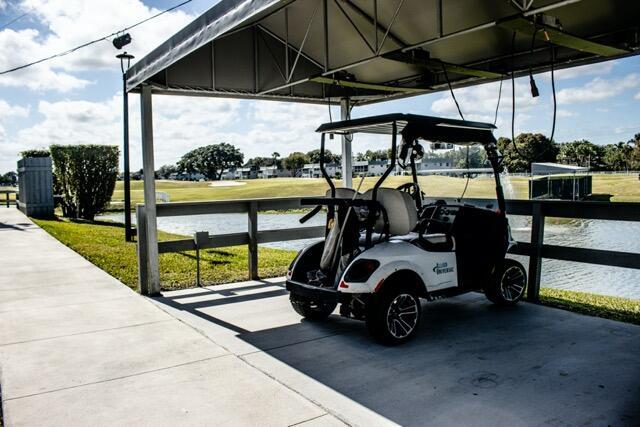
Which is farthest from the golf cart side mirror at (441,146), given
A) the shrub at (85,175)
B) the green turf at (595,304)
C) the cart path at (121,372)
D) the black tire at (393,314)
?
the shrub at (85,175)

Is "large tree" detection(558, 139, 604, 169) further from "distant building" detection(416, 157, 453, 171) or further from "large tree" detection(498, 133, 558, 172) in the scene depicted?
"distant building" detection(416, 157, 453, 171)

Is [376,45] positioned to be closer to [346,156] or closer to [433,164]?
[433,164]

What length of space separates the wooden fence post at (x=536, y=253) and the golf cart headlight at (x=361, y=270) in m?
2.54

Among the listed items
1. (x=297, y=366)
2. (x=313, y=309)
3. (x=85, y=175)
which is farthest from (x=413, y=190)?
(x=85, y=175)

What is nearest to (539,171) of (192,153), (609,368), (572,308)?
(572,308)

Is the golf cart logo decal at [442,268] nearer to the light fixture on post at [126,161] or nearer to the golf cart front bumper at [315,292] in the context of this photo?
the golf cart front bumper at [315,292]

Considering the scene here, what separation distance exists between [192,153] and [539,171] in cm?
7009

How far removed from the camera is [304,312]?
5.24 m

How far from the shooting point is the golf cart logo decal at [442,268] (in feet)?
15.4

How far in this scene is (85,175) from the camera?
17.1 metres

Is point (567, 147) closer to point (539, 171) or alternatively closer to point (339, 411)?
point (539, 171)

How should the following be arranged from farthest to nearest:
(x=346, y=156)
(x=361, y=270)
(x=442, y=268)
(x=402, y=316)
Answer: (x=346, y=156), (x=442, y=268), (x=402, y=316), (x=361, y=270)

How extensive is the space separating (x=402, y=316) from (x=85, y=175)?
605 inches

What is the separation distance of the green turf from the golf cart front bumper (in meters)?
2.84
